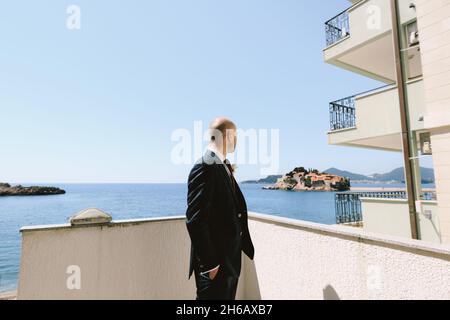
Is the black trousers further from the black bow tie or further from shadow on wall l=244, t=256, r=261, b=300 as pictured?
shadow on wall l=244, t=256, r=261, b=300

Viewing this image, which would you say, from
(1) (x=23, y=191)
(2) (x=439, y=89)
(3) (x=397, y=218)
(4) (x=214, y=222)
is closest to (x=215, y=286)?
(4) (x=214, y=222)

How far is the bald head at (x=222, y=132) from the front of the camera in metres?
1.97

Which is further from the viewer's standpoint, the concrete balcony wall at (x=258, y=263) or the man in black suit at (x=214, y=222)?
the man in black suit at (x=214, y=222)

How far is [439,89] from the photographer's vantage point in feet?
13.5

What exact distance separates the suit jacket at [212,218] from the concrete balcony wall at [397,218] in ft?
16.8

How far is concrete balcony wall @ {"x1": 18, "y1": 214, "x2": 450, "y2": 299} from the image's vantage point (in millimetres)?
1495

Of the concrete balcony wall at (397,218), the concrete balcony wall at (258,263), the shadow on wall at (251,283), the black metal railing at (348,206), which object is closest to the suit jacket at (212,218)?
the concrete balcony wall at (258,263)

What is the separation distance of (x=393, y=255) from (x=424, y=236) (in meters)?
4.81

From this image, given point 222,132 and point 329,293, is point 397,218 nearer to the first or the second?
point 329,293

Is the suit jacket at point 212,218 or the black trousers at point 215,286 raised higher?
the suit jacket at point 212,218

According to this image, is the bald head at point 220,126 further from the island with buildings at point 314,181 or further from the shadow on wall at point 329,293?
the island with buildings at point 314,181

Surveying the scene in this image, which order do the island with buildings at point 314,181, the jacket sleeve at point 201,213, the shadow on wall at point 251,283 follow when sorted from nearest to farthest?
1. the jacket sleeve at point 201,213
2. the shadow on wall at point 251,283
3. the island with buildings at point 314,181
